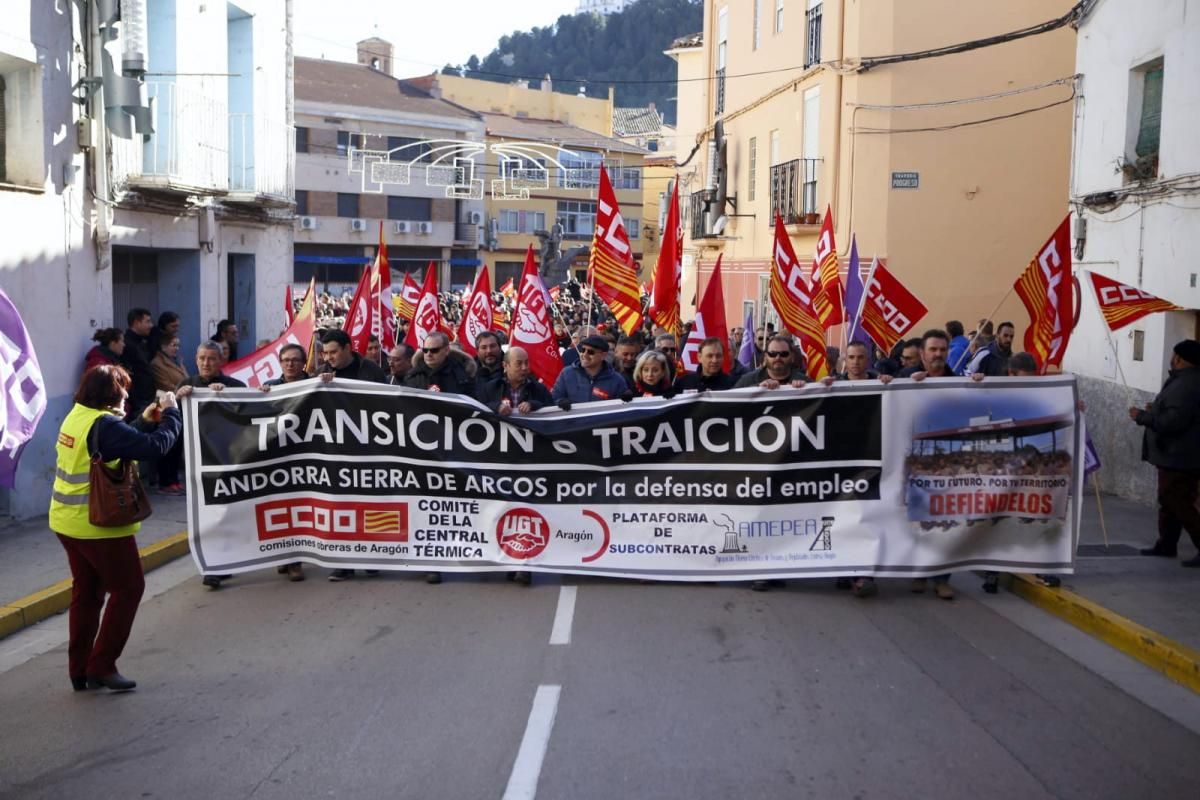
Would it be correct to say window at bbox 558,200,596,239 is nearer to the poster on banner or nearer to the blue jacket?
the blue jacket

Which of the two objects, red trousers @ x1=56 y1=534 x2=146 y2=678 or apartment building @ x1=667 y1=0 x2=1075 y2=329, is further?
apartment building @ x1=667 y1=0 x2=1075 y2=329

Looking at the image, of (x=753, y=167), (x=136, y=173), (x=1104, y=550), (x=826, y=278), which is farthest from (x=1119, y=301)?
(x=753, y=167)

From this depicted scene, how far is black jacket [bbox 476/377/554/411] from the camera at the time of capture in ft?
32.6

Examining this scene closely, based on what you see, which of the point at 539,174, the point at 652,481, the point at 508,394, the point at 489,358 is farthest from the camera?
the point at 539,174

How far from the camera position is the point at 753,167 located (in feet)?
97.5

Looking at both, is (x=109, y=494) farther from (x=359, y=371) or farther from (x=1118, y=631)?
(x=1118, y=631)

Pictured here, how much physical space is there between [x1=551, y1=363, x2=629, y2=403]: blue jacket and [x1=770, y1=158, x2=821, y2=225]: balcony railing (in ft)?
47.6

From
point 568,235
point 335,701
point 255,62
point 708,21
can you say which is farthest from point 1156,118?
point 568,235

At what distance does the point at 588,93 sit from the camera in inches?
4151

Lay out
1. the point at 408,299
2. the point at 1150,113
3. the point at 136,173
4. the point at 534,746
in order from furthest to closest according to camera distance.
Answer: the point at 408,299, the point at 136,173, the point at 1150,113, the point at 534,746

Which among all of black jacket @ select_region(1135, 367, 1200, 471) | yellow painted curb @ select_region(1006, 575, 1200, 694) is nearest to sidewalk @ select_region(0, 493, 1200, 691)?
yellow painted curb @ select_region(1006, 575, 1200, 694)

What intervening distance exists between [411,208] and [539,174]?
931cm

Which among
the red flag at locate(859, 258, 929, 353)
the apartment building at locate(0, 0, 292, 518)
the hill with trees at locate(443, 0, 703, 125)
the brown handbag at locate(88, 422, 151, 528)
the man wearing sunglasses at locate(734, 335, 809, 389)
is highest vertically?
the hill with trees at locate(443, 0, 703, 125)

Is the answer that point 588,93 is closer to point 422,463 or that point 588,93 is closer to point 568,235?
point 568,235
